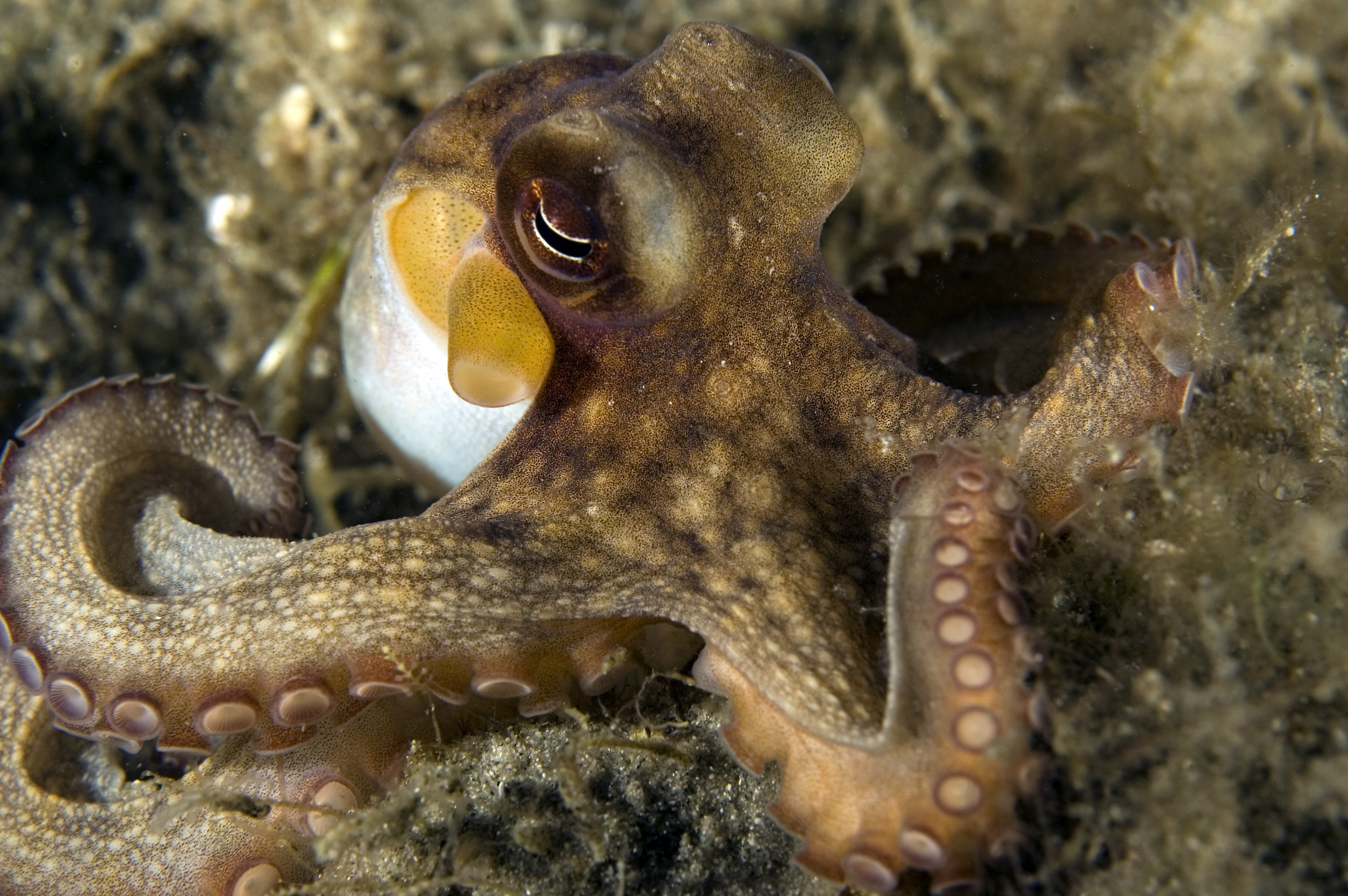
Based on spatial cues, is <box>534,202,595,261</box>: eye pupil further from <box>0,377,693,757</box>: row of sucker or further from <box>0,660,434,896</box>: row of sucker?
<box>0,660,434,896</box>: row of sucker

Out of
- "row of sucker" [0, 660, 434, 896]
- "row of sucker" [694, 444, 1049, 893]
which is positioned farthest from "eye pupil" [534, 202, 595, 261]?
"row of sucker" [0, 660, 434, 896]

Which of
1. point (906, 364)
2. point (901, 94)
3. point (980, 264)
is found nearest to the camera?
point (906, 364)

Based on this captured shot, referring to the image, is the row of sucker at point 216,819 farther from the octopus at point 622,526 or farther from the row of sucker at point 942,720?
the row of sucker at point 942,720

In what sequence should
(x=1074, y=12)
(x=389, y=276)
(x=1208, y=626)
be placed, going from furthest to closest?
(x=1074, y=12) → (x=389, y=276) → (x=1208, y=626)

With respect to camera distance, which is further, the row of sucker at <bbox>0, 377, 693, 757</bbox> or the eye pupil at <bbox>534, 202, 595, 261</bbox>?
the eye pupil at <bbox>534, 202, 595, 261</bbox>

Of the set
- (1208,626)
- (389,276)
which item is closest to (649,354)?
(389,276)

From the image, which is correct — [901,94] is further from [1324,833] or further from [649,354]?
[1324,833]

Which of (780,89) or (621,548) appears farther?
(780,89)
